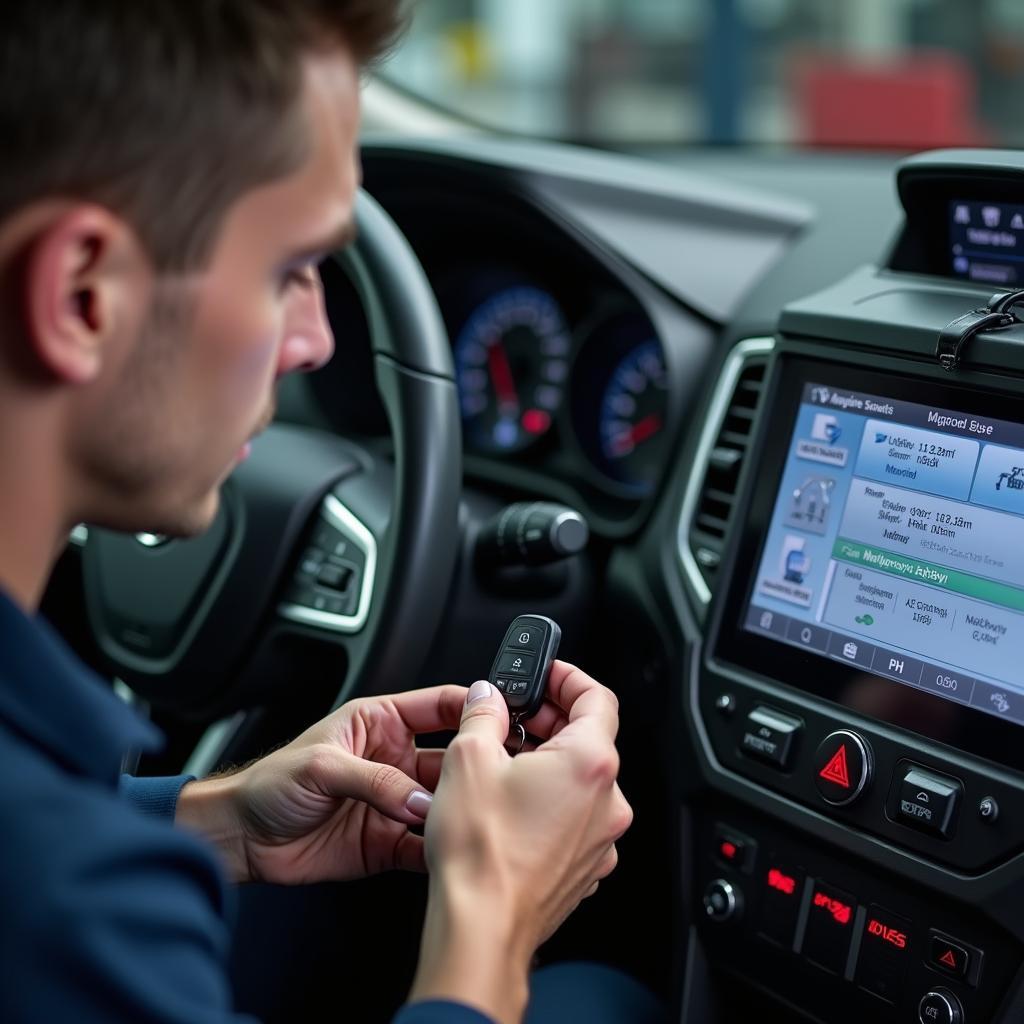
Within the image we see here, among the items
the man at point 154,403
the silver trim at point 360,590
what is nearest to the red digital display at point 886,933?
the man at point 154,403

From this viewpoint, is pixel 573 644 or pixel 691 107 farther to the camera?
pixel 691 107

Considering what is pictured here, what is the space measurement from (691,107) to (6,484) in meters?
11.0

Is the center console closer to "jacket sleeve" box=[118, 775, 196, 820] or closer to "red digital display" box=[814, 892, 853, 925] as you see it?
"red digital display" box=[814, 892, 853, 925]

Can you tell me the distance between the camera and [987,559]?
4.10 feet

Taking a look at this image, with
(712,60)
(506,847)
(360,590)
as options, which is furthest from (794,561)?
(712,60)

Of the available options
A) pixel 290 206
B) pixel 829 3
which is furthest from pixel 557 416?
pixel 829 3

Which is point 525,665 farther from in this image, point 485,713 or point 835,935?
point 835,935

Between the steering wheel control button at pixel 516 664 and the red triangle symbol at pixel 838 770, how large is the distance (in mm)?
352

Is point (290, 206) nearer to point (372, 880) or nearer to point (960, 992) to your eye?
point (960, 992)

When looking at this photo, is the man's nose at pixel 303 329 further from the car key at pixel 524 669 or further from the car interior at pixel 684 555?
the car interior at pixel 684 555

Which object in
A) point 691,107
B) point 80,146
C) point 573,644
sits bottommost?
point 573,644

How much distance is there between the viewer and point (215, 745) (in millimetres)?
1709

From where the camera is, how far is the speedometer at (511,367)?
204 centimetres

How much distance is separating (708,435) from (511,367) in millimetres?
495
